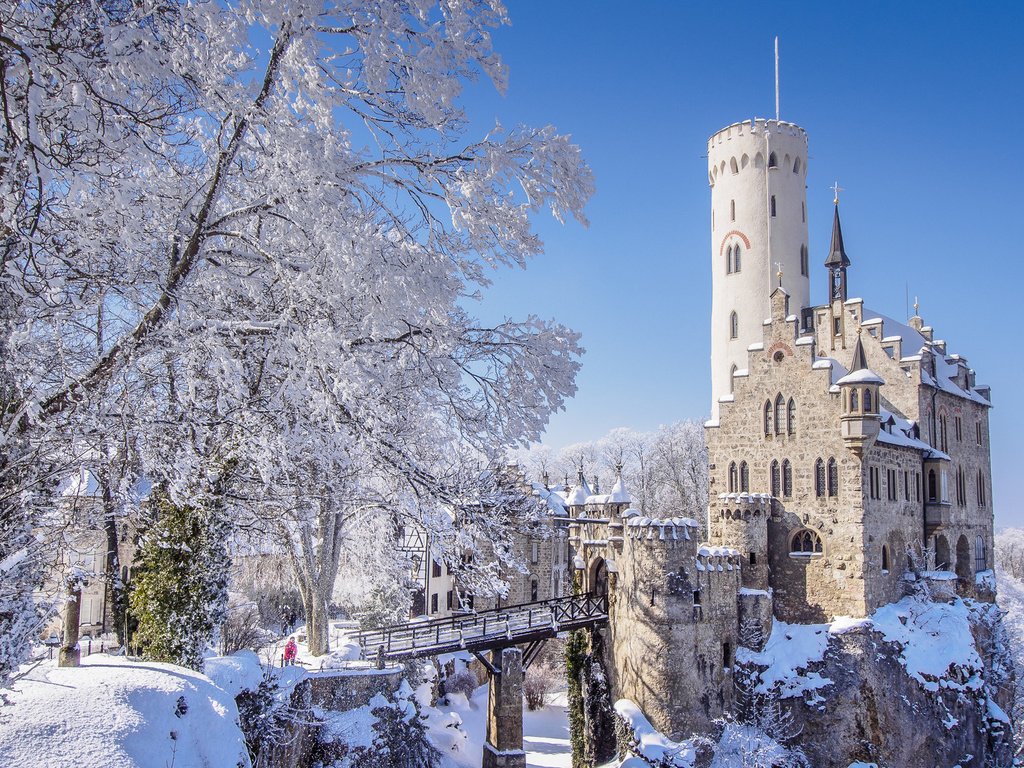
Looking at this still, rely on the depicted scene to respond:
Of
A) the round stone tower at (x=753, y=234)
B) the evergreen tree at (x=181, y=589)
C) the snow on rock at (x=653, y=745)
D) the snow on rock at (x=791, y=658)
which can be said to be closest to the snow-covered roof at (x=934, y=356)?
the round stone tower at (x=753, y=234)

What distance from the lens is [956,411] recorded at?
101 feet

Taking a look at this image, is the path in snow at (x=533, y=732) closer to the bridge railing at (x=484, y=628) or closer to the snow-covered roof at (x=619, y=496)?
the bridge railing at (x=484, y=628)

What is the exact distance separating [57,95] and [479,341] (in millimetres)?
3195

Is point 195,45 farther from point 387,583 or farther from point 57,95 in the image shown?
point 387,583

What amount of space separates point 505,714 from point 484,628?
255 centimetres

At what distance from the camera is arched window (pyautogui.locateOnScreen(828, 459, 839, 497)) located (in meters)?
24.7

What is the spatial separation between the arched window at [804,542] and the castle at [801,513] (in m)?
0.05

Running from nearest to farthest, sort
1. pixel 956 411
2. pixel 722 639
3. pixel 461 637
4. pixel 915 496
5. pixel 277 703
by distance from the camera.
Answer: pixel 277 703 < pixel 461 637 < pixel 722 639 < pixel 915 496 < pixel 956 411

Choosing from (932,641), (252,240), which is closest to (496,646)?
(932,641)

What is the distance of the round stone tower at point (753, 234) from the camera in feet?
115

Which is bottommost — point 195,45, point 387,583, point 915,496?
point 387,583

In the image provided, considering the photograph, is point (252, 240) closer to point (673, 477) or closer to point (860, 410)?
point (860, 410)

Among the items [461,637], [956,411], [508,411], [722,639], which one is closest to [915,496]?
[956,411]

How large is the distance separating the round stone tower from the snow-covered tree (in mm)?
30909
